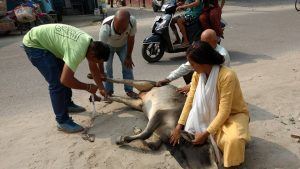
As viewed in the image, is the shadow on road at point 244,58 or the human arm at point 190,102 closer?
the human arm at point 190,102

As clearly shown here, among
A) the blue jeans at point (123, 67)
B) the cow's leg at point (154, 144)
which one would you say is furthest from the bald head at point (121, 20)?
the cow's leg at point (154, 144)

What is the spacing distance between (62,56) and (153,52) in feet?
13.1

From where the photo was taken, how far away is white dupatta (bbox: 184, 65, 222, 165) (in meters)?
3.85

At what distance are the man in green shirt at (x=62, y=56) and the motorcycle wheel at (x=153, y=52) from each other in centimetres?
357

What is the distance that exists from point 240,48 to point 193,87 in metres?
6.05

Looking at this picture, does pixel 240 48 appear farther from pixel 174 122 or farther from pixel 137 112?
pixel 174 122

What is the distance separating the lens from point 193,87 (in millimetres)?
4168

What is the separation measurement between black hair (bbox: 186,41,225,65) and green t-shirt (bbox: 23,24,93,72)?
4.27ft

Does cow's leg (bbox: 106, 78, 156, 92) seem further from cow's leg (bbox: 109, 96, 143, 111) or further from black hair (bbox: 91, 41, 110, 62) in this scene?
black hair (bbox: 91, 41, 110, 62)

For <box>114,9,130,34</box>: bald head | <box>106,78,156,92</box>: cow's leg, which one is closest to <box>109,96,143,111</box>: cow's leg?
<box>106,78,156,92</box>: cow's leg

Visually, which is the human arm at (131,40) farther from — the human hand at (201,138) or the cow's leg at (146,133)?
the human hand at (201,138)

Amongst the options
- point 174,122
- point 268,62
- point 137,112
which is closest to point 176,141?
Result: point 174,122

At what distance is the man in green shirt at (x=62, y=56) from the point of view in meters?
4.38

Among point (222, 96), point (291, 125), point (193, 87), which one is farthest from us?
point (291, 125)
